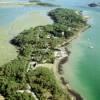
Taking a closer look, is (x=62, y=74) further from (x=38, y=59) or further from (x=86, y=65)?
(x=86, y=65)

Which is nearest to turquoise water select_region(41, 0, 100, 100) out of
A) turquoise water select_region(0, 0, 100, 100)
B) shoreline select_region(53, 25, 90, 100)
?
turquoise water select_region(0, 0, 100, 100)

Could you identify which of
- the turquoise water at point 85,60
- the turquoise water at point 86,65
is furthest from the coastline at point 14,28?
the turquoise water at point 86,65

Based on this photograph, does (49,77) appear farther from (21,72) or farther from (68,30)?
(68,30)

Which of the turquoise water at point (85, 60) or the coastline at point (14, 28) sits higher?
the coastline at point (14, 28)

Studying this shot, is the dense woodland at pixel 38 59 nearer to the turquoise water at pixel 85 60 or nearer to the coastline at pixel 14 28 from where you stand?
the coastline at pixel 14 28

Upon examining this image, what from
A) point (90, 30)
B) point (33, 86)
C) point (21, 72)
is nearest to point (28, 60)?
point (21, 72)

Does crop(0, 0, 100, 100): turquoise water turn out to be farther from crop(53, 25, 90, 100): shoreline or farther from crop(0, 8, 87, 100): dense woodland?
crop(0, 8, 87, 100): dense woodland
